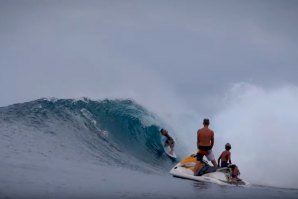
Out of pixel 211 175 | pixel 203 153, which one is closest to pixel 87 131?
pixel 203 153

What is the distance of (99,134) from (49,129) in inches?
84.5

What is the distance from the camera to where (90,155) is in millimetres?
15617

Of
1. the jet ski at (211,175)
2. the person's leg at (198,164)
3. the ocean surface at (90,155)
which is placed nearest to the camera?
the ocean surface at (90,155)

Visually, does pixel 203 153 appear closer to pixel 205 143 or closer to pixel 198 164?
pixel 205 143

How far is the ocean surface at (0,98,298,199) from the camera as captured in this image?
9273 mm

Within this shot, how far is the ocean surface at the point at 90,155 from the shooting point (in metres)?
9.27

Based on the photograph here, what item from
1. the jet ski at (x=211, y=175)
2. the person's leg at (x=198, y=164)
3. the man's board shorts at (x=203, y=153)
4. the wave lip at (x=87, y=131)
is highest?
the wave lip at (x=87, y=131)

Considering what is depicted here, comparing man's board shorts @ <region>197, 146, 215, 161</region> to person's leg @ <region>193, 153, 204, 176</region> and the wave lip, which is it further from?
the wave lip

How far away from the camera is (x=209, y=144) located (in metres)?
14.4

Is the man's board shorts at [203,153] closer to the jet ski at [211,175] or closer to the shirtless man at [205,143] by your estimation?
the shirtless man at [205,143]

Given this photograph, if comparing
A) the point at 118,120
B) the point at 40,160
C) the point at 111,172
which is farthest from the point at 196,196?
the point at 118,120

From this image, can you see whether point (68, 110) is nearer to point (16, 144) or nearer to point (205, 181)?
point (16, 144)

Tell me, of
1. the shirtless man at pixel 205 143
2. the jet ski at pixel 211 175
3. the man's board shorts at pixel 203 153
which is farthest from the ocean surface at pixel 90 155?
the shirtless man at pixel 205 143

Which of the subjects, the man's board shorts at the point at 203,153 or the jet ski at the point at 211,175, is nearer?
the jet ski at the point at 211,175
